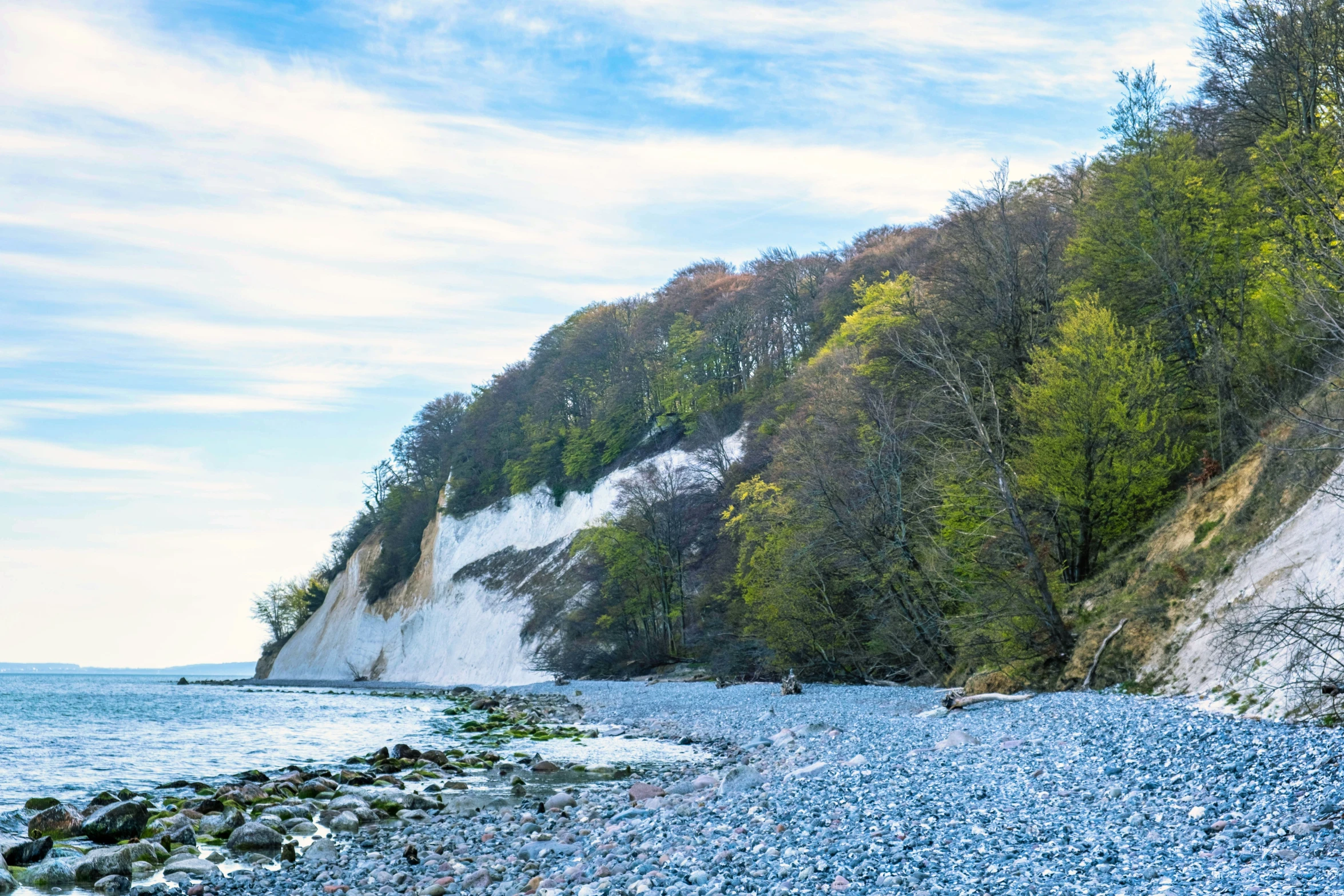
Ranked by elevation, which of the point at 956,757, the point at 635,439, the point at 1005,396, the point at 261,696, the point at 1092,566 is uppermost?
the point at 635,439

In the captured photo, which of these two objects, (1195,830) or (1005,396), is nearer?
(1195,830)

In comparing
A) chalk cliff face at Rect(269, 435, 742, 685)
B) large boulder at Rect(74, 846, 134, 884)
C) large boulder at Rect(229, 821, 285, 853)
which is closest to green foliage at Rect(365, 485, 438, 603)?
chalk cliff face at Rect(269, 435, 742, 685)

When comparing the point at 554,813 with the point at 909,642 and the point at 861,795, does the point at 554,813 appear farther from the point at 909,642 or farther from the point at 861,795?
the point at 909,642

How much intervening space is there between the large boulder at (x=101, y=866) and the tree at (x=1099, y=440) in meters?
19.0

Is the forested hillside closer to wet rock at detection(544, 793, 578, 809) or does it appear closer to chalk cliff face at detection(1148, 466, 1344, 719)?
chalk cliff face at detection(1148, 466, 1344, 719)

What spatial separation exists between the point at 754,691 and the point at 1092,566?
35.4 feet

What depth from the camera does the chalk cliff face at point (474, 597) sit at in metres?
56.7

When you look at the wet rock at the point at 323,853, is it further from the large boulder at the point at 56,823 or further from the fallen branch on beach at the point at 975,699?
the fallen branch on beach at the point at 975,699

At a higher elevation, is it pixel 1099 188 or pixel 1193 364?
pixel 1099 188

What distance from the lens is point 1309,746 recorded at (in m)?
8.20

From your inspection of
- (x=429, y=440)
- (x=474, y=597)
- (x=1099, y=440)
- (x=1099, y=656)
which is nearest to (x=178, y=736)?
(x=1099, y=656)

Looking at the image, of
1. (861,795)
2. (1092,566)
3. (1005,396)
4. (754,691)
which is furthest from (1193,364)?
(861,795)

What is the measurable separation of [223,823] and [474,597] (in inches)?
1972

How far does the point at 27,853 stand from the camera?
1089cm
